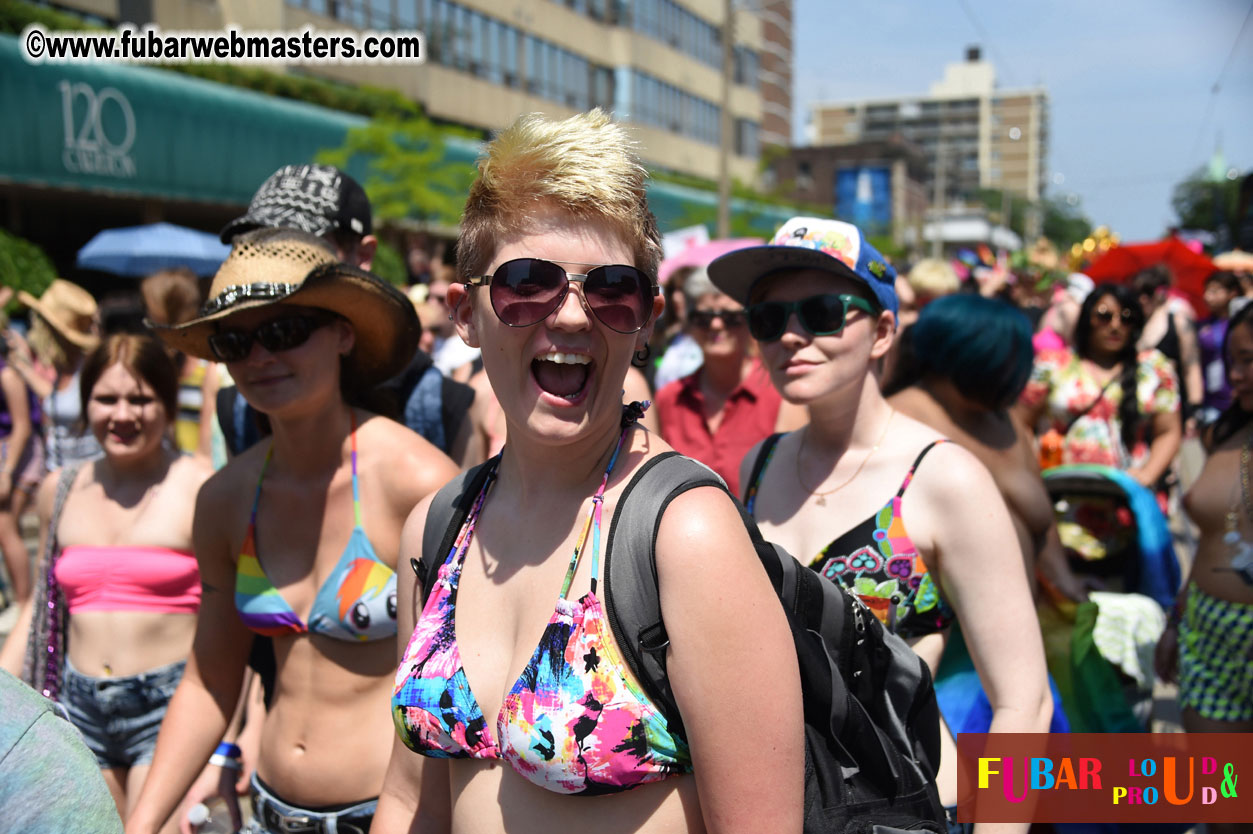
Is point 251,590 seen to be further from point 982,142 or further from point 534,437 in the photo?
point 982,142

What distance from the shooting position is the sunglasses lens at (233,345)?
2.62 metres

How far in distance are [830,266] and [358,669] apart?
5.18 ft

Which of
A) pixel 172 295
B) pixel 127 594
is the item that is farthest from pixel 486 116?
pixel 127 594

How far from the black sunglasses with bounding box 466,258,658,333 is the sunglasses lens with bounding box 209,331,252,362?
118 cm

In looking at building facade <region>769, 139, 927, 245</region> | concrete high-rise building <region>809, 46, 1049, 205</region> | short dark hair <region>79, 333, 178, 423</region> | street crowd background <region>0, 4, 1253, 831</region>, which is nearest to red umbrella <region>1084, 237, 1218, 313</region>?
street crowd background <region>0, 4, 1253, 831</region>

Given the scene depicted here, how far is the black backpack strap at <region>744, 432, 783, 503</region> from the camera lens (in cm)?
285

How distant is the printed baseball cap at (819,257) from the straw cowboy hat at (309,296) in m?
0.91

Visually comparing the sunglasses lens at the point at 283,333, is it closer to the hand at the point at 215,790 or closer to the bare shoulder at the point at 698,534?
the hand at the point at 215,790

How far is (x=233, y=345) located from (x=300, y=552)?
0.56m

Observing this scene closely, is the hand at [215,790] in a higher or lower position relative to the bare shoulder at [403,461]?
lower

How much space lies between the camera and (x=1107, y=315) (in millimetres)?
6039

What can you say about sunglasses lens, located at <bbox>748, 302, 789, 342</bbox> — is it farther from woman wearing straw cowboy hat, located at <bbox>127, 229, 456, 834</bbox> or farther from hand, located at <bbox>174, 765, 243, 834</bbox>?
hand, located at <bbox>174, 765, 243, 834</bbox>

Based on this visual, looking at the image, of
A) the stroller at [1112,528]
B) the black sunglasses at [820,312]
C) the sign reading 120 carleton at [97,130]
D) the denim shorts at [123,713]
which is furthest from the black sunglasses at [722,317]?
the sign reading 120 carleton at [97,130]

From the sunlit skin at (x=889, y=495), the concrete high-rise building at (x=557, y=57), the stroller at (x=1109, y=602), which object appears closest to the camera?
the sunlit skin at (x=889, y=495)
